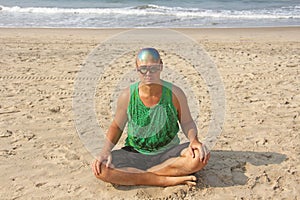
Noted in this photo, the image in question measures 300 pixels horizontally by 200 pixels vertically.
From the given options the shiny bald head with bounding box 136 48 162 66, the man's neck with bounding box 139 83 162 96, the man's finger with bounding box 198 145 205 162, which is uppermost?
the shiny bald head with bounding box 136 48 162 66

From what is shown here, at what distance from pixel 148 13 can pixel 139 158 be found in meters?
13.8

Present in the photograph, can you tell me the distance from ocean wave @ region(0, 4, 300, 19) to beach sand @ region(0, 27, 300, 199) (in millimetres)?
7501

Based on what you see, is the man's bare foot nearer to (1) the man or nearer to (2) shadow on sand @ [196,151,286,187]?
(1) the man

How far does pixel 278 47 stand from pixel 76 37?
454cm

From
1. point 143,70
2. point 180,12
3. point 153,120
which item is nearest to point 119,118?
point 153,120

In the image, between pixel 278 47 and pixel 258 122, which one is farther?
pixel 278 47

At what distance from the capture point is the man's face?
2.90m

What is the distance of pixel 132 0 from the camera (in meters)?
20.5

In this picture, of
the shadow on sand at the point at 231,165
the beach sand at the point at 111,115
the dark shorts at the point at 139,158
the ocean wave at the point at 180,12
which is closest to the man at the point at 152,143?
the dark shorts at the point at 139,158

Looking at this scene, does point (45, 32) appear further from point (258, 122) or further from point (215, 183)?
point (215, 183)

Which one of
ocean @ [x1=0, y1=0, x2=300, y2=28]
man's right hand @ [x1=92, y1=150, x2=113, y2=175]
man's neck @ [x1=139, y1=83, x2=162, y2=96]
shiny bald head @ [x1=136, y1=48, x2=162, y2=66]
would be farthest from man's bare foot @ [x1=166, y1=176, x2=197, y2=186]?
ocean @ [x1=0, y1=0, x2=300, y2=28]

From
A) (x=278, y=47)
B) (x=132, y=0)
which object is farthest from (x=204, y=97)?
(x=132, y=0)

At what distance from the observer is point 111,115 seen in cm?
483

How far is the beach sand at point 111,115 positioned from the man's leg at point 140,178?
5 centimetres
